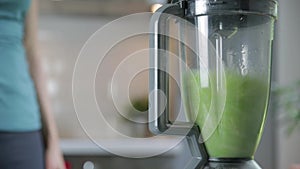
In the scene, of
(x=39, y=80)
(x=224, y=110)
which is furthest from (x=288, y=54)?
(x=224, y=110)

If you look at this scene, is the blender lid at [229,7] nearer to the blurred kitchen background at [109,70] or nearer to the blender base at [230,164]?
the blurred kitchen background at [109,70]

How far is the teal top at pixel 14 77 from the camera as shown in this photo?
996mm

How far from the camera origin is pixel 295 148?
2920 millimetres

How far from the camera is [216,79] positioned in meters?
0.64

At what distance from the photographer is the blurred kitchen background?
3.54 ft

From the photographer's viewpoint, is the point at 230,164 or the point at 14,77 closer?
the point at 230,164

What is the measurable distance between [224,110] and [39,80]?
56 centimetres

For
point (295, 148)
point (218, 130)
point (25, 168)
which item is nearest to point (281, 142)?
point (295, 148)

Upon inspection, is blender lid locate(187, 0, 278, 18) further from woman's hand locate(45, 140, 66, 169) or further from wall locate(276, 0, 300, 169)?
wall locate(276, 0, 300, 169)

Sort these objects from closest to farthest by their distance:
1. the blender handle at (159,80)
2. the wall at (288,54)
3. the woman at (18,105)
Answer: the blender handle at (159,80), the woman at (18,105), the wall at (288,54)

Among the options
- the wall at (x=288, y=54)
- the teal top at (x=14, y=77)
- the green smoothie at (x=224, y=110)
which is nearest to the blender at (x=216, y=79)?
the green smoothie at (x=224, y=110)

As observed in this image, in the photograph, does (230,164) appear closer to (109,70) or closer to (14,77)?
(109,70)

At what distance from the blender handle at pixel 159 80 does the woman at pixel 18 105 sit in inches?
17.9

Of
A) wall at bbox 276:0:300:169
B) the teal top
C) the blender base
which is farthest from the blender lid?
wall at bbox 276:0:300:169
